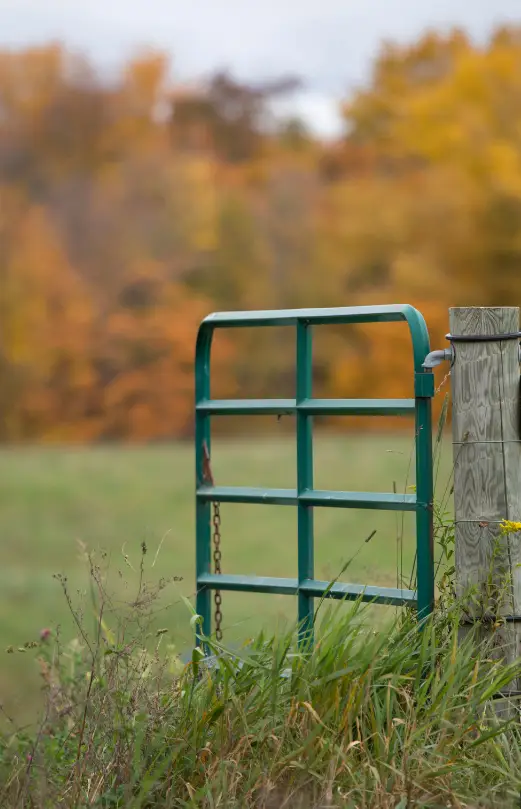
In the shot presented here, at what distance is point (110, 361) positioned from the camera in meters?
27.6

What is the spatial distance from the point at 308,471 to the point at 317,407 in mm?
267

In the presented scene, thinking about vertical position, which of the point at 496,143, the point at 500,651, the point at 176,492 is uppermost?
the point at 496,143

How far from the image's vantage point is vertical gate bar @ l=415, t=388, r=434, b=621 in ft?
12.5

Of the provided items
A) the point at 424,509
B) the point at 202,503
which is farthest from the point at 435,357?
the point at 202,503

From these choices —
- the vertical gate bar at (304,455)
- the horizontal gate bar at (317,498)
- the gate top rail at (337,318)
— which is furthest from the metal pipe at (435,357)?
the vertical gate bar at (304,455)

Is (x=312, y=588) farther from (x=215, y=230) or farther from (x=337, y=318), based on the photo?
(x=215, y=230)

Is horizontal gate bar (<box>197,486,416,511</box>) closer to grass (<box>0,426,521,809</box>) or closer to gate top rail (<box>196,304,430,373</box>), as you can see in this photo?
grass (<box>0,426,521,809</box>)

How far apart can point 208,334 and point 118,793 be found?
2032 millimetres

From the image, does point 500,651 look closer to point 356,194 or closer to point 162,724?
point 162,724

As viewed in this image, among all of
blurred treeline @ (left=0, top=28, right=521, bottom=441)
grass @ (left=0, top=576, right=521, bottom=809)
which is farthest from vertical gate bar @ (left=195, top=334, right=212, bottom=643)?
blurred treeline @ (left=0, top=28, right=521, bottom=441)

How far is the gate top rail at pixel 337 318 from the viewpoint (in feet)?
12.8

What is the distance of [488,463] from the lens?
378 centimetres

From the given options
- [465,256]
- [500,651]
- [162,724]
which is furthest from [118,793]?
[465,256]

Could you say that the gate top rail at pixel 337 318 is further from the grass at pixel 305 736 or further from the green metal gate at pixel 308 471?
the grass at pixel 305 736
